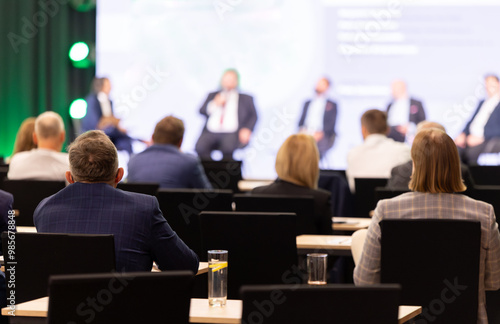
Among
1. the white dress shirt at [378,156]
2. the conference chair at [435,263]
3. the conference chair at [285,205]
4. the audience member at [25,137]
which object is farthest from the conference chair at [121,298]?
the white dress shirt at [378,156]

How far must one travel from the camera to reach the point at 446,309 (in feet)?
9.53

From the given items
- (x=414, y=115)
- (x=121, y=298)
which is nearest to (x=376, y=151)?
(x=414, y=115)

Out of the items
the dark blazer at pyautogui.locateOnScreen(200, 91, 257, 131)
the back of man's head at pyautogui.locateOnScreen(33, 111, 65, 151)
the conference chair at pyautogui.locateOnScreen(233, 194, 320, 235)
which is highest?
the dark blazer at pyautogui.locateOnScreen(200, 91, 257, 131)

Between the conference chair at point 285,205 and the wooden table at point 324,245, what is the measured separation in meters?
0.17

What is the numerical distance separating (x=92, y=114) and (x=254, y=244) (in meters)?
7.40

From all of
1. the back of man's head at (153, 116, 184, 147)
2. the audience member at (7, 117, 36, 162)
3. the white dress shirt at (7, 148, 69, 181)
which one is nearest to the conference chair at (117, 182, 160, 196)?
the back of man's head at (153, 116, 184, 147)

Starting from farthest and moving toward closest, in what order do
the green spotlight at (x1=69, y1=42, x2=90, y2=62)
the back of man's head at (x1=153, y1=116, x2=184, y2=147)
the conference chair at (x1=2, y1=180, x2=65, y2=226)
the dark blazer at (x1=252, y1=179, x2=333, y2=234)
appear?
the green spotlight at (x1=69, y1=42, x2=90, y2=62) → the back of man's head at (x1=153, y1=116, x2=184, y2=147) → the conference chair at (x1=2, y1=180, x2=65, y2=226) → the dark blazer at (x1=252, y1=179, x2=333, y2=234)

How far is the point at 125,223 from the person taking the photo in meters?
2.56

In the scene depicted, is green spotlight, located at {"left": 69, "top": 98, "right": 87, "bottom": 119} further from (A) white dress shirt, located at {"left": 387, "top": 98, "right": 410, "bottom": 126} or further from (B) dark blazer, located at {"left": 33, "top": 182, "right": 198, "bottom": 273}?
(B) dark blazer, located at {"left": 33, "top": 182, "right": 198, "bottom": 273}

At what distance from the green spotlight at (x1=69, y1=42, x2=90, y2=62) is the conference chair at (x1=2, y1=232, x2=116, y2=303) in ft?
28.3

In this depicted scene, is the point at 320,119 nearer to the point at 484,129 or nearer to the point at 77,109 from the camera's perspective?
the point at 484,129

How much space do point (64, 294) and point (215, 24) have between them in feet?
29.9

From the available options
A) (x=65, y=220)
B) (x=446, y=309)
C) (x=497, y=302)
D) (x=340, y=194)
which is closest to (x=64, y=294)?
(x=65, y=220)

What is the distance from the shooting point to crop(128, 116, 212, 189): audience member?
17.4 feet
